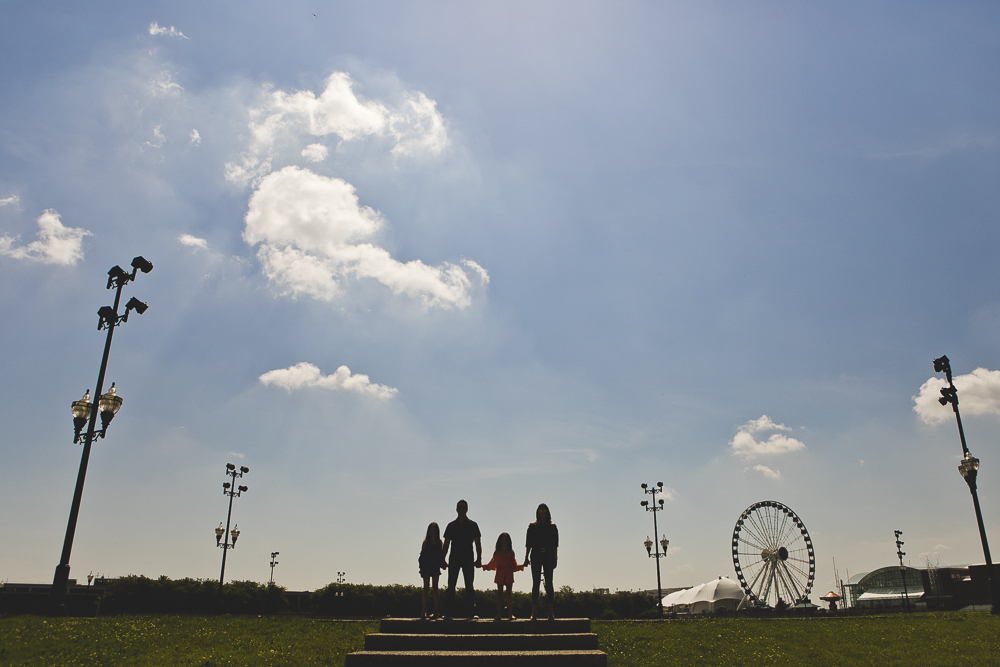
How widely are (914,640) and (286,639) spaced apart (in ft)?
43.8

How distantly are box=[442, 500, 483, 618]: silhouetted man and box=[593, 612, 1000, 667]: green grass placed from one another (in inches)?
113

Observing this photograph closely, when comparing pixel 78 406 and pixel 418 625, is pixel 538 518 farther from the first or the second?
pixel 78 406

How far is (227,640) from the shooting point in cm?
1112

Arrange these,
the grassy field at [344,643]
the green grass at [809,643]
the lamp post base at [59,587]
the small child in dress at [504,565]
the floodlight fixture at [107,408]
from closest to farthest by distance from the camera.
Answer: the grassy field at [344,643] → the small child in dress at [504,565] → the green grass at [809,643] → the lamp post base at [59,587] → the floodlight fixture at [107,408]

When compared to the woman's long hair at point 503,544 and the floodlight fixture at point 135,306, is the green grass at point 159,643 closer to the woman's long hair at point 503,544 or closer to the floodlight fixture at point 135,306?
the woman's long hair at point 503,544

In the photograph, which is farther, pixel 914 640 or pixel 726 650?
pixel 914 640

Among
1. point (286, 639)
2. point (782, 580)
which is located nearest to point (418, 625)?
point (286, 639)

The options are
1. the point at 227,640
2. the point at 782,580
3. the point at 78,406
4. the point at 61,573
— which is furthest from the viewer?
the point at 782,580

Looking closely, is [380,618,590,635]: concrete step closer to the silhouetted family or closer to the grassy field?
the silhouetted family

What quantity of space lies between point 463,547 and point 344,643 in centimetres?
337

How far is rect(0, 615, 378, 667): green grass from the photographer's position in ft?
30.2

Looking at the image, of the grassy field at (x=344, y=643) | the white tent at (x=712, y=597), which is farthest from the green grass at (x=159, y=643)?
the white tent at (x=712, y=597)

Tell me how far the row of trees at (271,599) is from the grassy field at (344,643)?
13020 mm

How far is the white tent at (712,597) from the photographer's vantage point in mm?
59844
